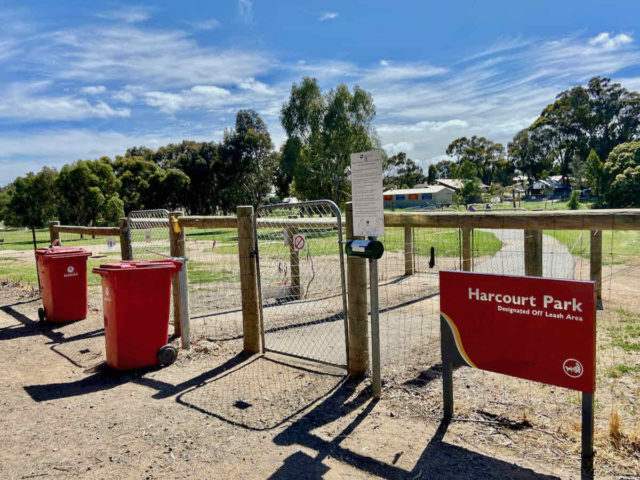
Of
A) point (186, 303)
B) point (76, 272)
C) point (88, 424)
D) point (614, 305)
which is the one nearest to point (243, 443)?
point (88, 424)

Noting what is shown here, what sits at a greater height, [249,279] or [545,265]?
[249,279]

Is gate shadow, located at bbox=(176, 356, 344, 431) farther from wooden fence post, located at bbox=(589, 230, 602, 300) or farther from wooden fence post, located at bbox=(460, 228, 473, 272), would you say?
wooden fence post, located at bbox=(460, 228, 473, 272)

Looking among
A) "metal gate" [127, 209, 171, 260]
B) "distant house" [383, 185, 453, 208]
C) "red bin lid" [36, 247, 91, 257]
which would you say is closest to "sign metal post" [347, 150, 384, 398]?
"metal gate" [127, 209, 171, 260]

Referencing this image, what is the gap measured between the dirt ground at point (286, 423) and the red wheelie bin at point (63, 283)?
6.55 feet

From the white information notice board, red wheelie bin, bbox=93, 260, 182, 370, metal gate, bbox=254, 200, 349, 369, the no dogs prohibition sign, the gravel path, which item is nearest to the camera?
the white information notice board

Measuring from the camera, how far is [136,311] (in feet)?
16.6

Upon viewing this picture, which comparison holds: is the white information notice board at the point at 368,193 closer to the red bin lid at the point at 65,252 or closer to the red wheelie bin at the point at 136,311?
the red wheelie bin at the point at 136,311

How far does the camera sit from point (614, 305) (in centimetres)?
731

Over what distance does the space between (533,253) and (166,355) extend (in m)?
3.91

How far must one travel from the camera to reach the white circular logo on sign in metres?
2.95

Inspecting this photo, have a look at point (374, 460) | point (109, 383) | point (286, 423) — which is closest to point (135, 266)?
point (109, 383)

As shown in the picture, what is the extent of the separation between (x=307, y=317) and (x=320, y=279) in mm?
3359

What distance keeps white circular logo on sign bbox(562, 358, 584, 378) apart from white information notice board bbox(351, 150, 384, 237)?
5.22 ft

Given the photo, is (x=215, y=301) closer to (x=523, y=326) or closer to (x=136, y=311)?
(x=136, y=311)
